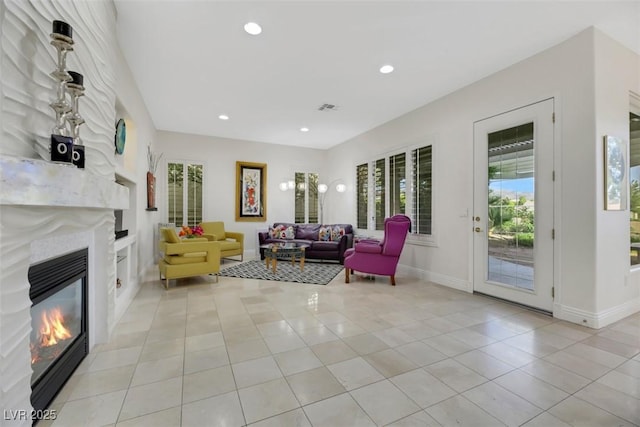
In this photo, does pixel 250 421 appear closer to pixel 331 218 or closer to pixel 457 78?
pixel 457 78

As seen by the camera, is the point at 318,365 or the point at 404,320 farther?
the point at 404,320

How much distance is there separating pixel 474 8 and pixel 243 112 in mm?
3803

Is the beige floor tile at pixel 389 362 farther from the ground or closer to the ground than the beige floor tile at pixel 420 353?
farther from the ground

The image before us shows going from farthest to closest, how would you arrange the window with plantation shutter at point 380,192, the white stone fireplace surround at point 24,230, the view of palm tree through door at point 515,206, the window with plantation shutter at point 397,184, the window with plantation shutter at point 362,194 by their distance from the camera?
the window with plantation shutter at point 362,194 < the window with plantation shutter at point 380,192 < the window with plantation shutter at point 397,184 < the view of palm tree through door at point 515,206 < the white stone fireplace surround at point 24,230

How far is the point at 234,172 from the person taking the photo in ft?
22.6

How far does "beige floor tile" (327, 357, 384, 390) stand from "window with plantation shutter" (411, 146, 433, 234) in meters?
3.08

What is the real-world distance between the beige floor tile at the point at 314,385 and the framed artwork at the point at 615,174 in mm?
3166

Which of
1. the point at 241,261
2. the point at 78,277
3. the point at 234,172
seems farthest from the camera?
the point at 234,172

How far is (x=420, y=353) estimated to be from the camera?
86.0 inches

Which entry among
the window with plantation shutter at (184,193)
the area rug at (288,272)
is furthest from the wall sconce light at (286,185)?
the area rug at (288,272)

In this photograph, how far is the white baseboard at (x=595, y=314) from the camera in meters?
2.68

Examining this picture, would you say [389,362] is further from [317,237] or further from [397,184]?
[317,237]

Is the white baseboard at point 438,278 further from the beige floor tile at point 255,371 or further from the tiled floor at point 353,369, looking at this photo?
the beige floor tile at point 255,371

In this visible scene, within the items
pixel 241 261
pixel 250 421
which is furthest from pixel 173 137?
pixel 250 421
